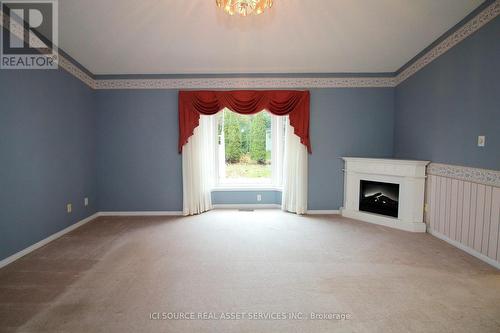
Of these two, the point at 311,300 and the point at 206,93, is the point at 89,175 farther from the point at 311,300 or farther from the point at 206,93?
the point at 311,300

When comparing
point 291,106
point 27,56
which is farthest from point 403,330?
point 27,56

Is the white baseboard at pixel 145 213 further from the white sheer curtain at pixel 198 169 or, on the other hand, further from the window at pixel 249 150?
the window at pixel 249 150

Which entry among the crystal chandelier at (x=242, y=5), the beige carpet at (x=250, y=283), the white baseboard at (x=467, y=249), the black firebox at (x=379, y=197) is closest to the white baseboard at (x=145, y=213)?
the beige carpet at (x=250, y=283)

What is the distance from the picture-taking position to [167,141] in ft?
15.2

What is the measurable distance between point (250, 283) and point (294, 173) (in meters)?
2.61

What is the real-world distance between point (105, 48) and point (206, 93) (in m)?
1.60

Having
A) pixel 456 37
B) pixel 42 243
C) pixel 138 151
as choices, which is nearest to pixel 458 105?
pixel 456 37

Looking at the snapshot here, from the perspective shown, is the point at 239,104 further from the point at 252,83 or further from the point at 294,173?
the point at 294,173

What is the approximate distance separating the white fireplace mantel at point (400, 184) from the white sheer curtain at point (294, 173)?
0.81m

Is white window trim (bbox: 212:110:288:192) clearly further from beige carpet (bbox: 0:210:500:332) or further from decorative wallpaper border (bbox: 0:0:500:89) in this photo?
beige carpet (bbox: 0:210:500:332)

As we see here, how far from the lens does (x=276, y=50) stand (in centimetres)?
381

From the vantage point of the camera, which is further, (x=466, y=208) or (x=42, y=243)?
(x=42, y=243)

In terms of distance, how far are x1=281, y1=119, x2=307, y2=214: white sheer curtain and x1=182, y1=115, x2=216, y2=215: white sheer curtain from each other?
4.68ft

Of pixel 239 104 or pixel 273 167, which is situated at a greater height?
pixel 239 104
